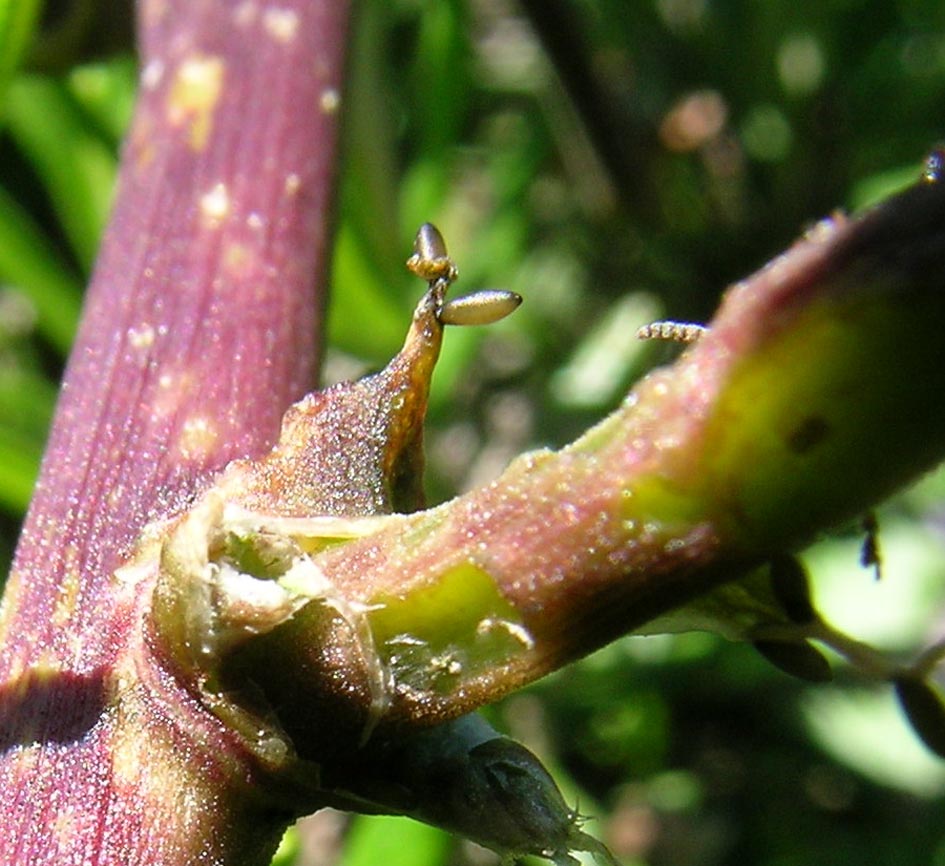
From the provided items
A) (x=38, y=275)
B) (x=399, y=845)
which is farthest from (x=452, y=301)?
(x=38, y=275)

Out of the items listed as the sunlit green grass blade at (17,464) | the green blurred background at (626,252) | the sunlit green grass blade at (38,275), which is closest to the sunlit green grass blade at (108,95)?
the green blurred background at (626,252)

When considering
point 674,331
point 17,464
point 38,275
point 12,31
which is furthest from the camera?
point 38,275

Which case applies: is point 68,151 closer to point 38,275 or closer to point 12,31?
point 38,275

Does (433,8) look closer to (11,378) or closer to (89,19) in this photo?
(89,19)

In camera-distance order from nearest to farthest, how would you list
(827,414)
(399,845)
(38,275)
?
(827,414), (399,845), (38,275)

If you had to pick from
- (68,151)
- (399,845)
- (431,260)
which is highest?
(431,260)
